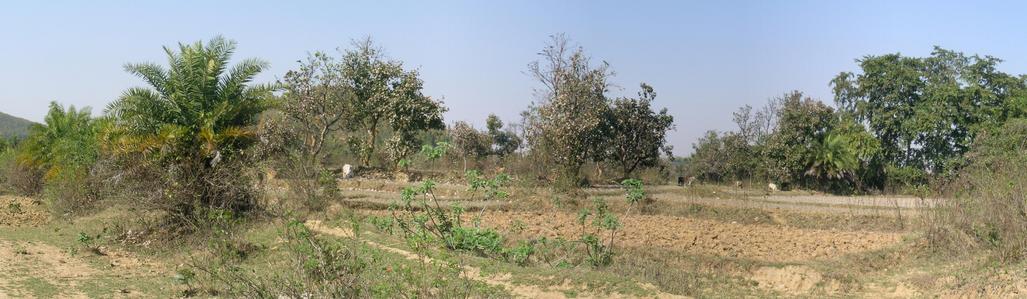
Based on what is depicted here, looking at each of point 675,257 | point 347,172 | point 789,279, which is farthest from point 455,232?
point 347,172

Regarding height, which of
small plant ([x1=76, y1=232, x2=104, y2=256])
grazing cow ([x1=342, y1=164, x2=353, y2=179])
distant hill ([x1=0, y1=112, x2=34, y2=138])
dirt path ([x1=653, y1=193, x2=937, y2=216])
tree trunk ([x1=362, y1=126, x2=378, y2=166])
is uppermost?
distant hill ([x1=0, y1=112, x2=34, y2=138])

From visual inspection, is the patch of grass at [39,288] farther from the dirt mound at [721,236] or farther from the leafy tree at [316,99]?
the leafy tree at [316,99]

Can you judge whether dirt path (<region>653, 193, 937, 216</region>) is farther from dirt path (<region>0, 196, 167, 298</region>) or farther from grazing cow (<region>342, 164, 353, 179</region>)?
dirt path (<region>0, 196, 167, 298</region>)

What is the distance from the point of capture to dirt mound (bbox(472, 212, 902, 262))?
1302 centimetres

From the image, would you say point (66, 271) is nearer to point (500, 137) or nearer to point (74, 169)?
point (74, 169)

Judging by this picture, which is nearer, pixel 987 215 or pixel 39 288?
pixel 39 288

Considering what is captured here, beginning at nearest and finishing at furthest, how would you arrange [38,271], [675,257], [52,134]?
1. [38,271]
2. [675,257]
3. [52,134]

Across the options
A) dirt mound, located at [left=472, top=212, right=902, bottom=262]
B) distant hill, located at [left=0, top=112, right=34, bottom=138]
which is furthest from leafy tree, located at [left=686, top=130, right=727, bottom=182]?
distant hill, located at [left=0, top=112, right=34, bottom=138]

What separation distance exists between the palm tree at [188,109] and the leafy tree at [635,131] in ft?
53.6

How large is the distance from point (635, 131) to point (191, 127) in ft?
60.0

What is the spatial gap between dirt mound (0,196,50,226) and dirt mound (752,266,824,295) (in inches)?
555

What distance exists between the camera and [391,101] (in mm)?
26156

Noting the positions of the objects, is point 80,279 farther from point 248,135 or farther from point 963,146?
point 963,146

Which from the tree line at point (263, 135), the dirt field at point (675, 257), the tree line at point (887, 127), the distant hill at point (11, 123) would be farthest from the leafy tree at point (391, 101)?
the distant hill at point (11, 123)
